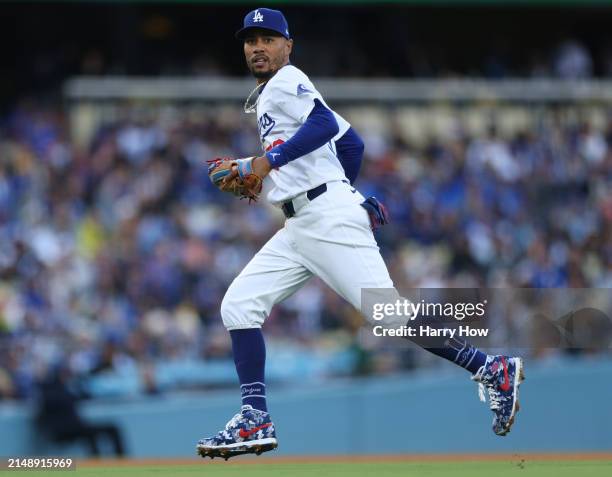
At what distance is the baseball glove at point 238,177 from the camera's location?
22.1ft

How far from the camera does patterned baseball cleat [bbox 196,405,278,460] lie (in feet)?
22.3

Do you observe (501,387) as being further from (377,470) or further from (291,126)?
(291,126)

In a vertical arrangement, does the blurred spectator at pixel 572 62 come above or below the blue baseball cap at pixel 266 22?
above

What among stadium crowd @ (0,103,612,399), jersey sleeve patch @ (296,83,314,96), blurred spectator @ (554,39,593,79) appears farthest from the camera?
blurred spectator @ (554,39,593,79)

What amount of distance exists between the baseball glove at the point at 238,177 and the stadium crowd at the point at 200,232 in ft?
17.3

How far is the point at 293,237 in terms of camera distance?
23.1 feet

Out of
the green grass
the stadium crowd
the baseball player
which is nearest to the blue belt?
the baseball player

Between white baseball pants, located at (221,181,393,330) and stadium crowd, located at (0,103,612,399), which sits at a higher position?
stadium crowd, located at (0,103,612,399)

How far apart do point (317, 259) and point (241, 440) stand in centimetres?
103

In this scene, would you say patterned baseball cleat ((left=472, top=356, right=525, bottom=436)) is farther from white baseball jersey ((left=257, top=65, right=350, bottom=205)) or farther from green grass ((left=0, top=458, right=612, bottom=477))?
white baseball jersey ((left=257, top=65, right=350, bottom=205))

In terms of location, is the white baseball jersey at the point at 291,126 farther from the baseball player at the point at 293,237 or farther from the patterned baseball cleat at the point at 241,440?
the patterned baseball cleat at the point at 241,440

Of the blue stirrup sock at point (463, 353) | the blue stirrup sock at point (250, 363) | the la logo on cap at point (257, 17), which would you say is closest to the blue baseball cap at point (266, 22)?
the la logo on cap at point (257, 17)

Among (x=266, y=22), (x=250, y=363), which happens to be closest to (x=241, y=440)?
(x=250, y=363)

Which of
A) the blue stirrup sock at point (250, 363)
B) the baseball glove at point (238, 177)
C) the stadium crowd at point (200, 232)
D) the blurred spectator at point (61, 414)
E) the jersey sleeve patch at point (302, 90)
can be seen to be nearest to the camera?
the baseball glove at point (238, 177)
